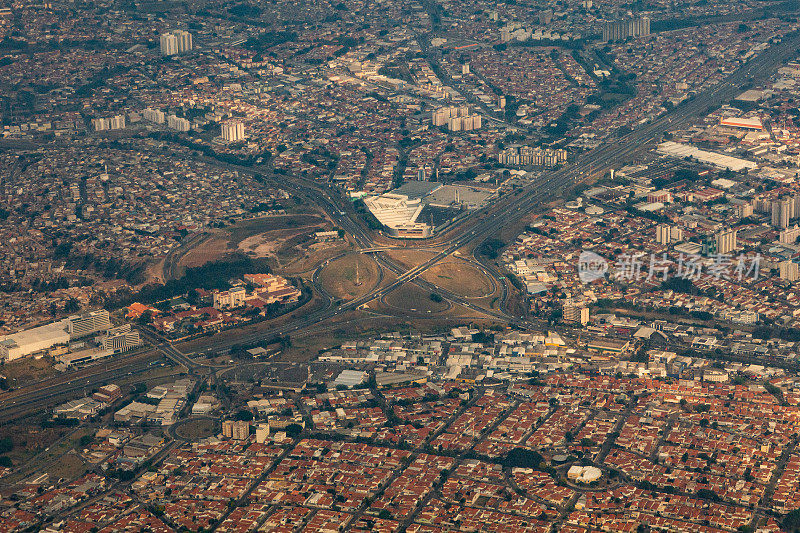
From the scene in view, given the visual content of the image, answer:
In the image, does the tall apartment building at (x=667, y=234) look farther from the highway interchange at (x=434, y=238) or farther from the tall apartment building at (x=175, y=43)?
the tall apartment building at (x=175, y=43)

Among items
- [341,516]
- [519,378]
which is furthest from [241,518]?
[519,378]

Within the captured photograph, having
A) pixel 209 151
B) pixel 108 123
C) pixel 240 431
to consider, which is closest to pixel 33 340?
pixel 240 431

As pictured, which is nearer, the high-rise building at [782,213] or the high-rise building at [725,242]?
the high-rise building at [725,242]

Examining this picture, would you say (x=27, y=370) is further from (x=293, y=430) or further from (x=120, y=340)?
(x=293, y=430)

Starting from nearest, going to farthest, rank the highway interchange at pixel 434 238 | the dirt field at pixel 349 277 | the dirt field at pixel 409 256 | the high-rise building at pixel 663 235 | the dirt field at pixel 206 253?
1. the highway interchange at pixel 434 238
2. the dirt field at pixel 349 277
3. the dirt field at pixel 206 253
4. the dirt field at pixel 409 256
5. the high-rise building at pixel 663 235

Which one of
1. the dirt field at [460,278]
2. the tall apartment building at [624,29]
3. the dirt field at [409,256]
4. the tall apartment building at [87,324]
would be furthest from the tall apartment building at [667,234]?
the tall apartment building at [624,29]

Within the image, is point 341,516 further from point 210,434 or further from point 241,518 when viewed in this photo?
point 210,434
